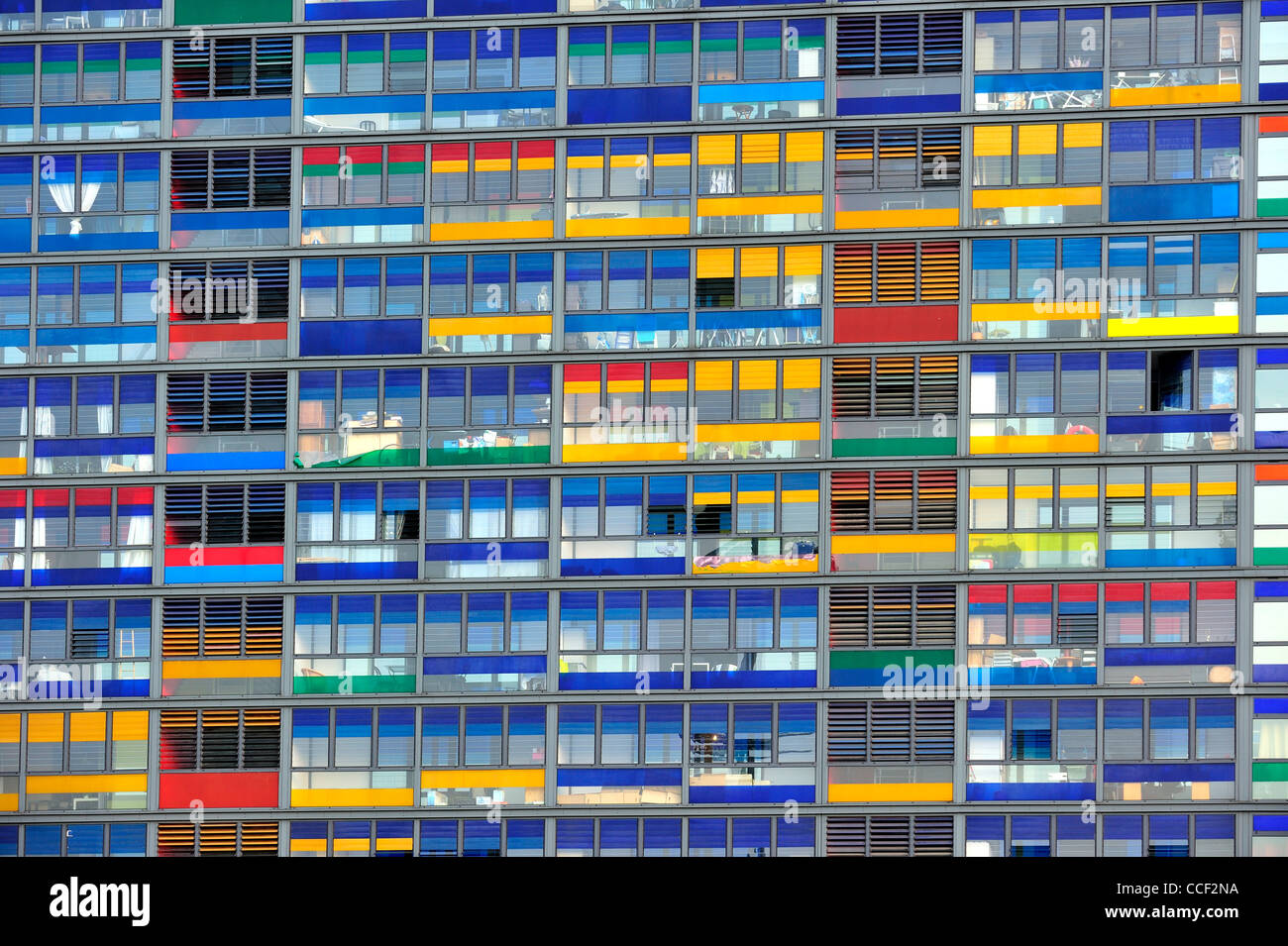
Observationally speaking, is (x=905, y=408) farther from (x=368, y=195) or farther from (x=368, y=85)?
(x=368, y=85)

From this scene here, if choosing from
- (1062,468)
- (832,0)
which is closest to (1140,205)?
(1062,468)

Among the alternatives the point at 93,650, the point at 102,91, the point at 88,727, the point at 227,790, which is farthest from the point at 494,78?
the point at 88,727

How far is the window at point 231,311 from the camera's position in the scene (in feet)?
74.5

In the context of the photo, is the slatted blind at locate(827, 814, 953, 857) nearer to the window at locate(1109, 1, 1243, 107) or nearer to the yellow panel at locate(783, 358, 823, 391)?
the yellow panel at locate(783, 358, 823, 391)

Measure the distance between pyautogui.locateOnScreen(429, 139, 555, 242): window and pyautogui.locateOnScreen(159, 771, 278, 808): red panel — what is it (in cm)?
844

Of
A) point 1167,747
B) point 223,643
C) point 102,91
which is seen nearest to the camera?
point 1167,747

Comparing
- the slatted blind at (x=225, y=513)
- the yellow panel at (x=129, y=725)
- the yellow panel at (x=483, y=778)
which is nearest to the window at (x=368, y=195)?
the slatted blind at (x=225, y=513)

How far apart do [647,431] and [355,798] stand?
22.7 feet

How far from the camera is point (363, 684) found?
22406 mm

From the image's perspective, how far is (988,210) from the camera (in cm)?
2219

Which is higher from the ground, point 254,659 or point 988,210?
point 988,210

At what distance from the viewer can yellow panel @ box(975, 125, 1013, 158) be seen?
22172 millimetres

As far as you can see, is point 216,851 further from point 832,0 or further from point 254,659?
point 832,0
